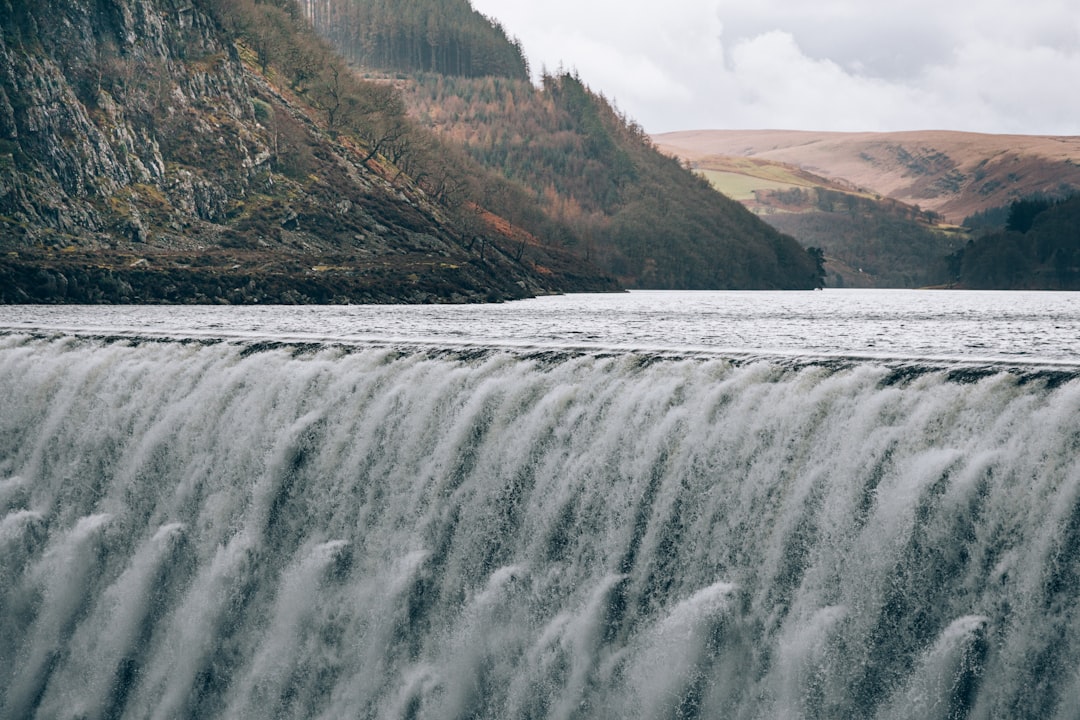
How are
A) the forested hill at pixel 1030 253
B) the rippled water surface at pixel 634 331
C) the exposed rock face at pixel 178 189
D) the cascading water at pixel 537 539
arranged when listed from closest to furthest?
the cascading water at pixel 537 539 → the rippled water surface at pixel 634 331 → the exposed rock face at pixel 178 189 → the forested hill at pixel 1030 253

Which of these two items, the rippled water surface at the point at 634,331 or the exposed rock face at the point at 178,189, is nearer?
the rippled water surface at the point at 634,331

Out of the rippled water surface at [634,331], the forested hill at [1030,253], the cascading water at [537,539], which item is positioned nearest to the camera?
the cascading water at [537,539]

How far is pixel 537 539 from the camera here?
64.0 feet

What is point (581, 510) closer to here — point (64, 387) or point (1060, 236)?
point (64, 387)

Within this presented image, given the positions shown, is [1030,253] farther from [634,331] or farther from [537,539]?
[537,539]

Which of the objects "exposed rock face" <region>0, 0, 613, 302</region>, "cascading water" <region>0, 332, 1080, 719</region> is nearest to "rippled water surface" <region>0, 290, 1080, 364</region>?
"cascading water" <region>0, 332, 1080, 719</region>

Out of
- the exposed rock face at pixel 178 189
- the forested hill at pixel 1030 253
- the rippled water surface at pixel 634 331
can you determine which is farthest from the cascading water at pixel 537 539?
the forested hill at pixel 1030 253

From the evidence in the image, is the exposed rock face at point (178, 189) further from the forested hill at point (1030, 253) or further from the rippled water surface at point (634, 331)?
the forested hill at point (1030, 253)

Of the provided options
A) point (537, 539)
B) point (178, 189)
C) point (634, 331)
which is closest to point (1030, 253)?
point (178, 189)

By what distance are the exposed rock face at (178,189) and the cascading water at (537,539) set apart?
52.3m

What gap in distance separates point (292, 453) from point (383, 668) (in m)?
5.67

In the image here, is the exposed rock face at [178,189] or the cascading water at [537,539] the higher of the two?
the exposed rock face at [178,189]

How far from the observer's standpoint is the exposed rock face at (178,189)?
Result: 88.7 m

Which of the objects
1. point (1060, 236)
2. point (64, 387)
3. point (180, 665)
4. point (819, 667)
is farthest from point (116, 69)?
point (1060, 236)
